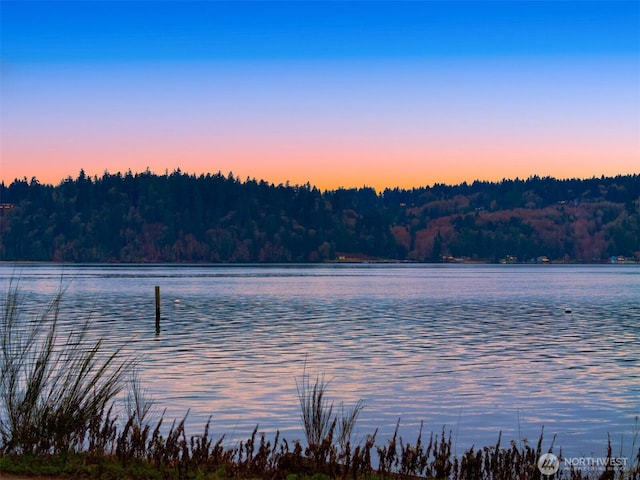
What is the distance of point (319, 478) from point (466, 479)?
9.90 feet

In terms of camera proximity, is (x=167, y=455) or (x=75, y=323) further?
(x=75, y=323)

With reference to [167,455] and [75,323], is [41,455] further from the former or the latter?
[75,323]

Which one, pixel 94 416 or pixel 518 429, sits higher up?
pixel 94 416

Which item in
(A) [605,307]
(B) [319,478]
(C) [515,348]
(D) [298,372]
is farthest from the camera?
(A) [605,307]

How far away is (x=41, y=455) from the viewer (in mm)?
17641

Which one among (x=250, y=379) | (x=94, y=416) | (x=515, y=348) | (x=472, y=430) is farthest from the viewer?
(x=515, y=348)

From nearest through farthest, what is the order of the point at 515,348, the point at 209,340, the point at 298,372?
the point at 298,372, the point at 515,348, the point at 209,340

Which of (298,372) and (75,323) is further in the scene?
(75,323)

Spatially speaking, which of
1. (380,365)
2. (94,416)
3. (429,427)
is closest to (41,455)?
(94,416)

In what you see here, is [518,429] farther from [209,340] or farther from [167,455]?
[209,340]

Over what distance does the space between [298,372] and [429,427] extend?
1365 centimetres

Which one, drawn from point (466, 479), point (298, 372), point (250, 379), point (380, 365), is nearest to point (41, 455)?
point (466, 479)

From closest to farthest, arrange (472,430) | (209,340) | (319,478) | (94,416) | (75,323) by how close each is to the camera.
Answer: (319,478), (94,416), (472,430), (209,340), (75,323)

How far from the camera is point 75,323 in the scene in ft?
225
